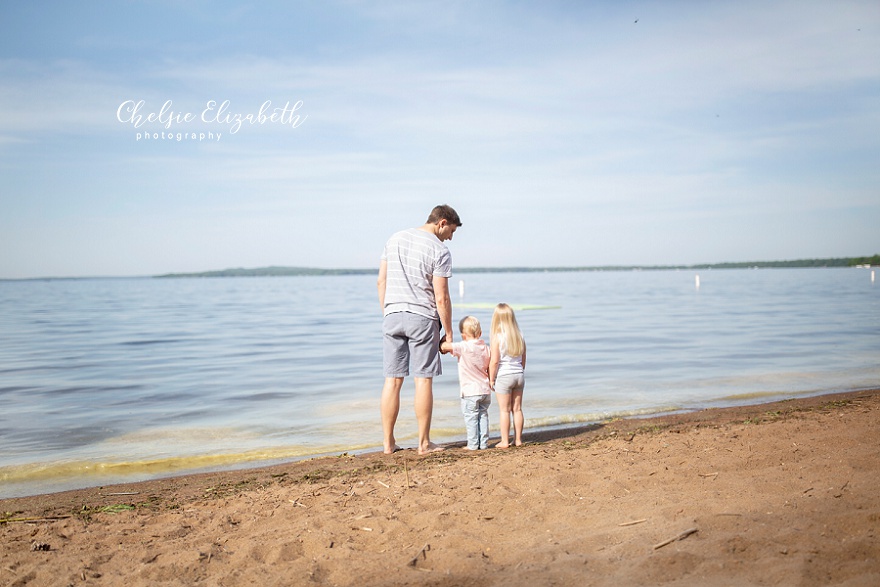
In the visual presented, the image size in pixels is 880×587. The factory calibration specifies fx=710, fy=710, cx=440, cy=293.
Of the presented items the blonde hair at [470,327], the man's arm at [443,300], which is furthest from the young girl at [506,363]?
the man's arm at [443,300]

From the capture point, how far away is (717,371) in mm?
12406

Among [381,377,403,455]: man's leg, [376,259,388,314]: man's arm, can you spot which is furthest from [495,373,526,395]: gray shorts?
[376,259,388,314]: man's arm

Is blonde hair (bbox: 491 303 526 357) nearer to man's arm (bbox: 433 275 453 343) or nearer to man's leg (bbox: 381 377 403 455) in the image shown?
man's arm (bbox: 433 275 453 343)

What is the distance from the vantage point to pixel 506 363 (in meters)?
6.46

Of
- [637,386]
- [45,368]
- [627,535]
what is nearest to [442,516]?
[627,535]

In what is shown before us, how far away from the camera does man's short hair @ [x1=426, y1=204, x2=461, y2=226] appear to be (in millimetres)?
6035

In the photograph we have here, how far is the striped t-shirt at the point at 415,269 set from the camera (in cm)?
594

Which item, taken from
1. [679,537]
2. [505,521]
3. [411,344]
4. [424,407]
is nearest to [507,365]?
[424,407]

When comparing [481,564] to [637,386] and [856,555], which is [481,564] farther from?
[637,386]

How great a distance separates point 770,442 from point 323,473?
11.2ft

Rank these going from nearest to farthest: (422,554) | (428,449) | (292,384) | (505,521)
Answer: (422,554), (505,521), (428,449), (292,384)

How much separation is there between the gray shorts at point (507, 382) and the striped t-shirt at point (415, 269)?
96cm

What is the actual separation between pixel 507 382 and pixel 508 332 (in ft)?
1.55

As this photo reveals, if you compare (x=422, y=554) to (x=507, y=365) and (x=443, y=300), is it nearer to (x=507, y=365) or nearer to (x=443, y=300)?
(x=443, y=300)
